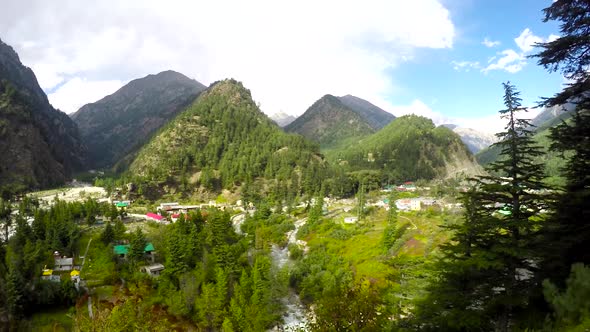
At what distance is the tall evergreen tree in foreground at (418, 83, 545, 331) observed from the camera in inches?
567

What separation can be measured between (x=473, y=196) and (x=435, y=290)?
5827 mm

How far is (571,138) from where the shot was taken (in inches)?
532

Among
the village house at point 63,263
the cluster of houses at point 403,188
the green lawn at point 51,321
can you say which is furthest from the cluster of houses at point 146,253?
the cluster of houses at point 403,188

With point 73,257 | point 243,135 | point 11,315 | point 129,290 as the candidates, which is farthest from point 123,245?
point 243,135

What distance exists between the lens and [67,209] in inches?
3031

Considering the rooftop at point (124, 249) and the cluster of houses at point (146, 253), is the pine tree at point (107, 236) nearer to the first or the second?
the cluster of houses at point (146, 253)

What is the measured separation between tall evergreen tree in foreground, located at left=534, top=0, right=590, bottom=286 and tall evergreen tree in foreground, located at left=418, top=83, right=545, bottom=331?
2.65ft

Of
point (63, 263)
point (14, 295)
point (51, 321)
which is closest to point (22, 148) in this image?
point (63, 263)

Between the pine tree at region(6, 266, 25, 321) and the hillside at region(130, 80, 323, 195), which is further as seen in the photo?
the hillside at region(130, 80, 323, 195)

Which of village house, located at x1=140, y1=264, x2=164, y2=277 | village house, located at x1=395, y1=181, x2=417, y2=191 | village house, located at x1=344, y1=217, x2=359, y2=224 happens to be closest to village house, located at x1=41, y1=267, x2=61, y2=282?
village house, located at x1=140, y1=264, x2=164, y2=277

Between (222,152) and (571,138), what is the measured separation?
536 ft

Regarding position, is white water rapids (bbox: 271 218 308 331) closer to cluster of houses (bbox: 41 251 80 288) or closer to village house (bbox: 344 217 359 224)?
village house (bbox: 344 217 359 224)

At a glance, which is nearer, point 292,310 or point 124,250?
point 292,310

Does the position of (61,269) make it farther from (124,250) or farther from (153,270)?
(153,270)
